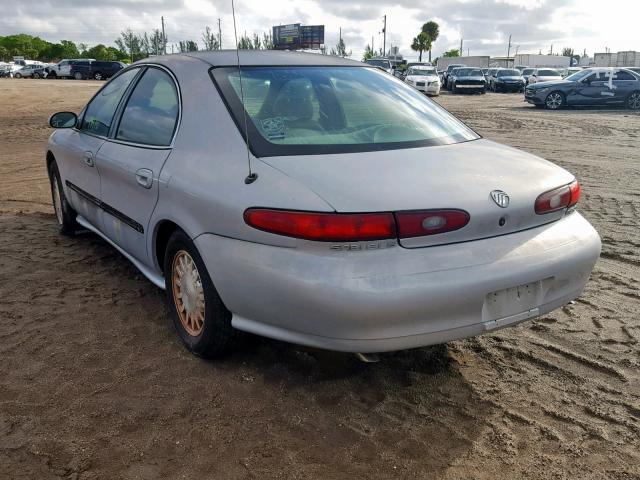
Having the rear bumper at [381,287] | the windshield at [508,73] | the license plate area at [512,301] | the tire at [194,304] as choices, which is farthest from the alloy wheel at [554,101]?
the tire at [194,304]

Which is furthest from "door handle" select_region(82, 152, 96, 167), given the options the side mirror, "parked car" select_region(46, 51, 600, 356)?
the side mirror

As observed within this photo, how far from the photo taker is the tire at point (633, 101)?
2094cm

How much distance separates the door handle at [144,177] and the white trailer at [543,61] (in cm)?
7445

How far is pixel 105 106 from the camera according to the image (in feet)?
14.4

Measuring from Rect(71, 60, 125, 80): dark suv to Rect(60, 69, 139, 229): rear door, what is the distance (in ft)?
150

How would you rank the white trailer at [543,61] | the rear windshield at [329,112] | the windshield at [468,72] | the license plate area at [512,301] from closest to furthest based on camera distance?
1. the license plate area at [512,301]
2. the rear windshield at [329,112]
3. the windshield at [468,72]
4. the white trailer at [543,61]

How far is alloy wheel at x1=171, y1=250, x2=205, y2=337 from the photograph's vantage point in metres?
3.13

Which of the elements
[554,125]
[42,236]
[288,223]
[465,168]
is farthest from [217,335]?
[554,125]

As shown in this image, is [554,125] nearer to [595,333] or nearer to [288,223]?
[595,333]

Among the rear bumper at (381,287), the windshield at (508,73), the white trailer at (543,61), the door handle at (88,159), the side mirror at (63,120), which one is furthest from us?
the white trailer at (543,61)

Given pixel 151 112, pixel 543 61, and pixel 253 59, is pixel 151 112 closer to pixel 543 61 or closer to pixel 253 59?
pixel 253 59

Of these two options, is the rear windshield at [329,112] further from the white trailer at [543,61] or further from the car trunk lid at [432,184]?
the white trailer at [543,61]

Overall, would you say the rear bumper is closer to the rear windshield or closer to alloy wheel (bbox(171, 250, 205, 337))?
alloy wheel (bbox(171, 250, 205, 337))

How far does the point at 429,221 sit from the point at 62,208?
397 centimetres
